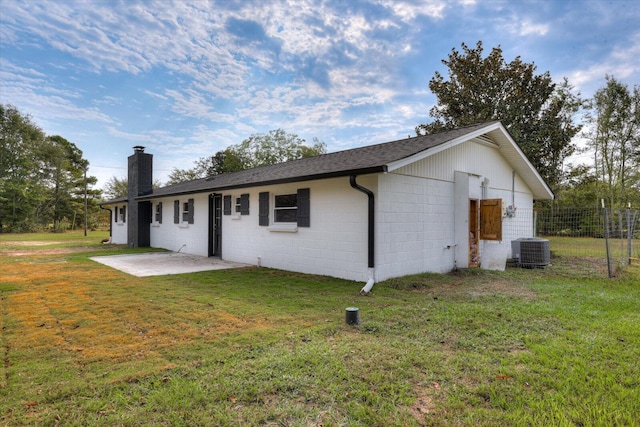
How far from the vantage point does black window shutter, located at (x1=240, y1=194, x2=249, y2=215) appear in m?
9.68

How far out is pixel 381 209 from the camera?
21.4 ft

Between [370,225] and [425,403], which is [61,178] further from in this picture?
[425,403]

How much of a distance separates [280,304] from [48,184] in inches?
1434

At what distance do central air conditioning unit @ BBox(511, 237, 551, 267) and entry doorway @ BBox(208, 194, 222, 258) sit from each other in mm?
9425

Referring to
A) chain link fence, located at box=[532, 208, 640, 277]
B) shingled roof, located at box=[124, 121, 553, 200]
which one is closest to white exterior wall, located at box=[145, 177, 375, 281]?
shingled roof, located at box=[124, 121, 553, 200]

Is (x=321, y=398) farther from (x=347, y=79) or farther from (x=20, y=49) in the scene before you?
(x=20, y=49)

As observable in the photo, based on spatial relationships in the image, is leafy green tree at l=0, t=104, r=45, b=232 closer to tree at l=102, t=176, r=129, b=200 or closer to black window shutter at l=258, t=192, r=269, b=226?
tree at l=102, t=176, r=129, b=200

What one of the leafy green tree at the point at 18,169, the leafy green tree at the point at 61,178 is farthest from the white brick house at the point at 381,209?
the leafy green tree at the point at 61,178

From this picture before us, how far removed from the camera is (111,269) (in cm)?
861

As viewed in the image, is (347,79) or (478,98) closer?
(347,79)

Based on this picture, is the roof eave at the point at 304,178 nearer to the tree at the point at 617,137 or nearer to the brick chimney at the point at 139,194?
the brick chimney at the point at 139,194

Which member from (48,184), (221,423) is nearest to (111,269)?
(221,423)

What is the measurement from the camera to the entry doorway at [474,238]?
29.7 ft


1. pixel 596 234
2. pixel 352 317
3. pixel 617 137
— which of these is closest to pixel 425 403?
pixel 352 317
